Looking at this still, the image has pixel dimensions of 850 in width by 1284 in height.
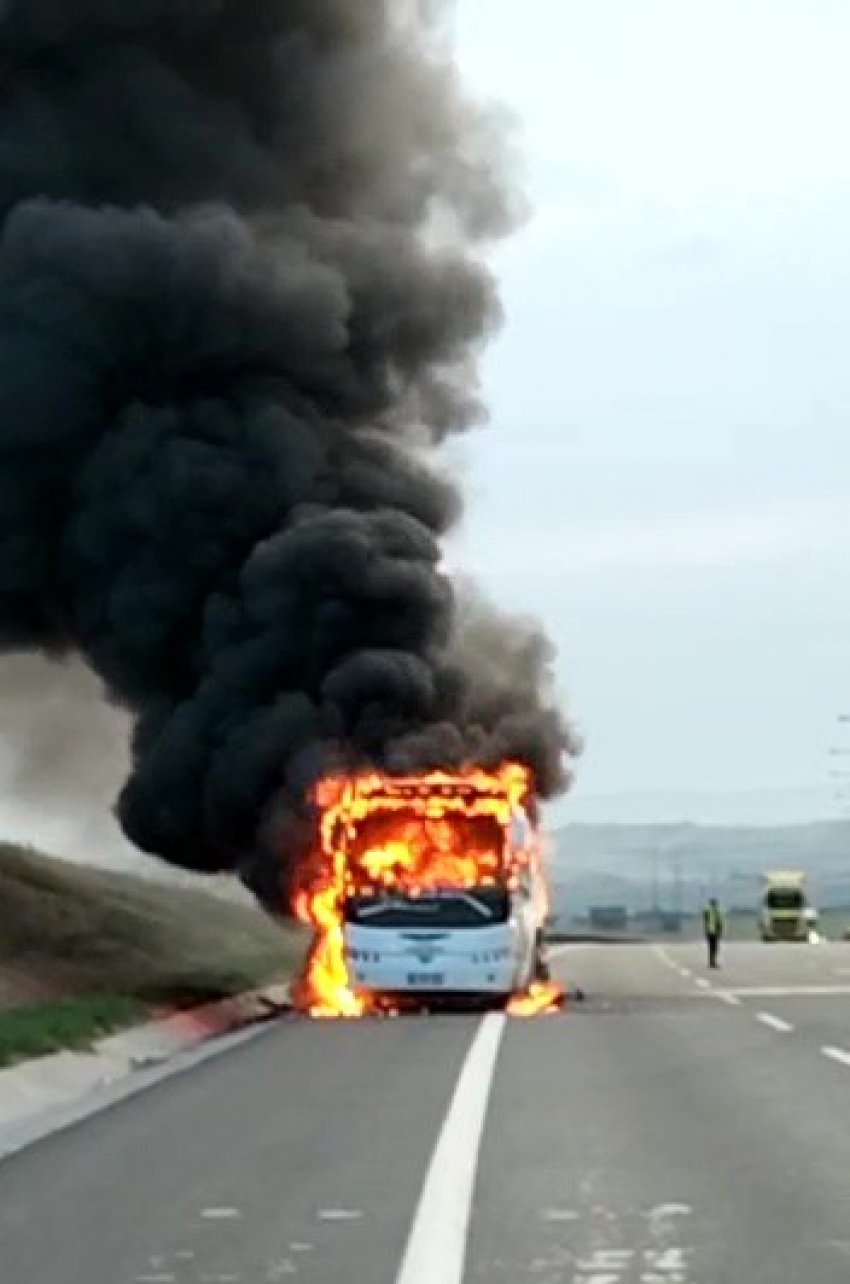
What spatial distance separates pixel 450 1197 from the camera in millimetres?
13438

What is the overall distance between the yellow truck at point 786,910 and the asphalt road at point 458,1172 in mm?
65993

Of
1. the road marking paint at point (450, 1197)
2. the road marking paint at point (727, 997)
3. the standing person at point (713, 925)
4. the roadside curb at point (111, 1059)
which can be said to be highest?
the standing person at point (713, 925)

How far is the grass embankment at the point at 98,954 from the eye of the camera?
2838cm

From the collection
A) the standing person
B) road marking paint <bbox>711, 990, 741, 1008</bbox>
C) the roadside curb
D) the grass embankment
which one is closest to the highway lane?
the roadside curb

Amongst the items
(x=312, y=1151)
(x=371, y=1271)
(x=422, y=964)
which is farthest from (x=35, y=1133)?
(x=422, y=964)

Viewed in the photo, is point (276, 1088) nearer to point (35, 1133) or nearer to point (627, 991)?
point (35, 1133)

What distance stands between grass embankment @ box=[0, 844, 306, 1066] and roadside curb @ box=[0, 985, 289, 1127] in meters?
0.26

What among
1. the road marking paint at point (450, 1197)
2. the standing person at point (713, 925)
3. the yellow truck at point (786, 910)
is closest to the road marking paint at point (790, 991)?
the standing person at point (713, 925)

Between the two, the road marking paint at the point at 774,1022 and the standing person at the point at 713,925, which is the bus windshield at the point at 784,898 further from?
the road marking paint at the point at 774,1022

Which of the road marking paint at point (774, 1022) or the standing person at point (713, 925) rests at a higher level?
the standing person at point (713, 925)

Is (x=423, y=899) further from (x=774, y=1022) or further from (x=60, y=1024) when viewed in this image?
(x=60, y=1024)

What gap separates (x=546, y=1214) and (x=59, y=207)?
36.1 m

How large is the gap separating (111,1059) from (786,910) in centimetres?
6888

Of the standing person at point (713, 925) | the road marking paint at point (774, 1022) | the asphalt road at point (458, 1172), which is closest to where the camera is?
the asphalt road at point (458, 1172)
